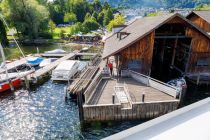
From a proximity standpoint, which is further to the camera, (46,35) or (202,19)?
(46,35)

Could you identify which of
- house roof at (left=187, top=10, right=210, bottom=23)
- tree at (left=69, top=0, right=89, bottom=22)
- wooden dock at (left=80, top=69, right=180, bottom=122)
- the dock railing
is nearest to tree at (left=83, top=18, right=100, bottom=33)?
tree at (left=69, top=0, right=89, bottom=22)

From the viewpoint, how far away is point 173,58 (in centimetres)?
2892

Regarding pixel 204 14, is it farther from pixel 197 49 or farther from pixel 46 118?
pixel 46 118

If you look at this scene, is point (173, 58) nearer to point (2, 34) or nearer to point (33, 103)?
point (33, 103)

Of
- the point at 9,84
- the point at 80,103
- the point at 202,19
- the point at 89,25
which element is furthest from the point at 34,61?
the point at 89,25

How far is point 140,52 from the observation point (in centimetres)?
2206

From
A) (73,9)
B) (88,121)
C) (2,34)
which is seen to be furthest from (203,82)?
(73,9)

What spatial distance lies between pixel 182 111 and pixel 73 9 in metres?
98.9

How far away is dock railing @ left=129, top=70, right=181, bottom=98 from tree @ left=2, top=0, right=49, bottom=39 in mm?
44028

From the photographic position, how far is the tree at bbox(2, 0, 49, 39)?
178 feet

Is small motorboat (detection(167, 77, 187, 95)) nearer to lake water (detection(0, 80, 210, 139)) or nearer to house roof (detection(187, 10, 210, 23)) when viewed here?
lake water (detection(0, 80, 210, 139))

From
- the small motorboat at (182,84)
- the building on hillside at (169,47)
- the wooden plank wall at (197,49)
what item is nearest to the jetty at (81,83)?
the building on hillside at (169,47)

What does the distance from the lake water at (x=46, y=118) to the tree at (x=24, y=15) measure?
124ft

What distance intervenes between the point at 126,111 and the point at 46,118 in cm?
778
